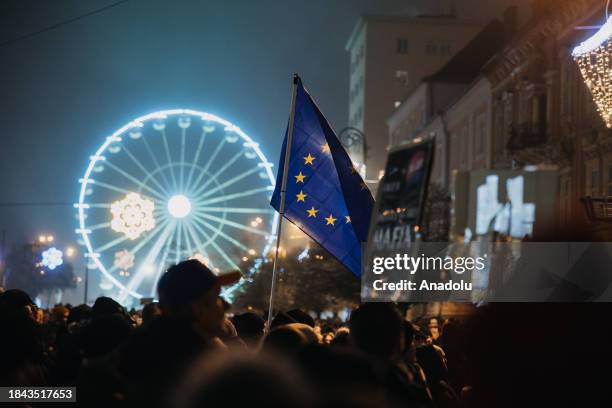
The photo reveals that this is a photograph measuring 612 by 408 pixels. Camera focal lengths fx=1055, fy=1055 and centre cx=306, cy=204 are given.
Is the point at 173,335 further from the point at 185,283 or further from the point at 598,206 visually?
the point at 598,206

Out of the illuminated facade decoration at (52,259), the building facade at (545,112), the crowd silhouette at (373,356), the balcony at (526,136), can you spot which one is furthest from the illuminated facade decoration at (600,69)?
the illuminated facade decoration at (52,259)

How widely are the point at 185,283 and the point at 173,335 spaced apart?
0.39 meters

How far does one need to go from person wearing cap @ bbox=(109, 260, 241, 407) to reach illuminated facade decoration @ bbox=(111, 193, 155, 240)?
87.9 ft

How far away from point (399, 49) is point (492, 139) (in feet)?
162

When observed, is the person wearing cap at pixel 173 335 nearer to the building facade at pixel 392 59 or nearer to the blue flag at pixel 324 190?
the blue flag at pixel 324 190

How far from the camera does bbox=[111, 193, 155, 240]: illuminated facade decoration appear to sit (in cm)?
3120

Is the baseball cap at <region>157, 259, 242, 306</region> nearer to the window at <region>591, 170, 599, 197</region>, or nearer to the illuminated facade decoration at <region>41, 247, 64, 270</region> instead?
the window at <region>591, 170, 599, 197</region>

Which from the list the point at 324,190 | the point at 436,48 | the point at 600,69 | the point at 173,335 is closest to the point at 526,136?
the point at 600,69

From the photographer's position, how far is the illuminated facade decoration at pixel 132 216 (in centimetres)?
3120

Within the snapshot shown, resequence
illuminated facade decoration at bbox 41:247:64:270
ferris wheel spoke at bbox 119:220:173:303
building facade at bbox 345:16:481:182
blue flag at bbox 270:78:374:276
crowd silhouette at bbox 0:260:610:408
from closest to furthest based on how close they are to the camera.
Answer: crowd silhouette at bbox 0:260:610:408
blue flag at bbox 270:78:374:276
ferris wheel spoke at bbox 119:220:173:303
illuminated facade decoration at bbox 41:247:64:270
building facade at bbox 345:16:481:182

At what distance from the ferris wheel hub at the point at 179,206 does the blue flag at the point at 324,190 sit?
2605 cm

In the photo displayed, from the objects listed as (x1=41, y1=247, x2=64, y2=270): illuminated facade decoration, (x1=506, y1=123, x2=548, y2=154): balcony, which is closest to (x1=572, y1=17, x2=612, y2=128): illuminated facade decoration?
(x1=506, y1=123, x2=548, y2=154): balcony

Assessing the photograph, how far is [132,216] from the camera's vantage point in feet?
104

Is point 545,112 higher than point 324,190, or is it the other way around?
point 545,112
